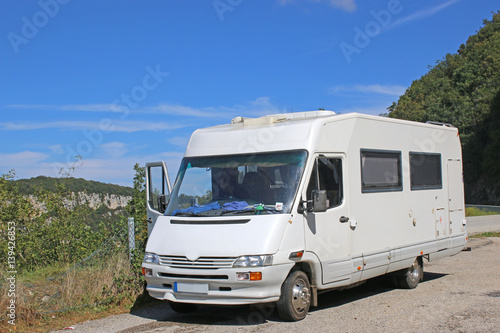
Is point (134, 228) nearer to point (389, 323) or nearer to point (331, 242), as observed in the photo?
point (331, 242)

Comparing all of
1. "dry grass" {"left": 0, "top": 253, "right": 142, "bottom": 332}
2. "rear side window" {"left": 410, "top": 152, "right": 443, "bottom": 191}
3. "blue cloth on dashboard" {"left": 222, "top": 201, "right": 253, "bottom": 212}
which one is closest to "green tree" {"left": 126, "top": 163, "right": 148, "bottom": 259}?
"dry grass" {"left": 0, "top": 253, "right": 142, "bottom": 332}

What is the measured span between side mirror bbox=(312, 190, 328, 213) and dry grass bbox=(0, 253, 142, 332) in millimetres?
3574

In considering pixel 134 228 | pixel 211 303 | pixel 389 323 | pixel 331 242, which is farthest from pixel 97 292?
pixel 389 323

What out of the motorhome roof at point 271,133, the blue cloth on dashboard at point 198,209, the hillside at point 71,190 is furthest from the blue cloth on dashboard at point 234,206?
the hillside at point 71,190

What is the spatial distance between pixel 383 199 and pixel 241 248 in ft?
11.3

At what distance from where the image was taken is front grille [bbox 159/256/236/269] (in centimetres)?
731

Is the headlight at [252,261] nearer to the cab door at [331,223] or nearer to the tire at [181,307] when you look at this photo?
the cab door at [331,223]

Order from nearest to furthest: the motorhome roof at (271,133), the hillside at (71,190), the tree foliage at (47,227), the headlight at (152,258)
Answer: the headlight at (152,258) < the motorhome roof at (271,133) < the tree foliage at (47,227) < the hillside at (71,190)

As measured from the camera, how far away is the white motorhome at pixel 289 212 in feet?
24.3

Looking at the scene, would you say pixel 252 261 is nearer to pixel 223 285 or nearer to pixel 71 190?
pixel 223 285

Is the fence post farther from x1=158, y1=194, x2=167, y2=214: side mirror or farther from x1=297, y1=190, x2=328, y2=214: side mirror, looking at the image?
x1=297, y1=190, x2=328, y2=214: side mirror

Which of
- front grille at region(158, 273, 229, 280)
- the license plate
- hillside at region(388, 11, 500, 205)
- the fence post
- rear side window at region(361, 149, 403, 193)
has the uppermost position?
hillside at region(388, 11, 500, 205)

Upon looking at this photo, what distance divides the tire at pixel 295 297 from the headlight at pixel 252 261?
0.58 metres

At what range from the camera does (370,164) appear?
9.49 m
